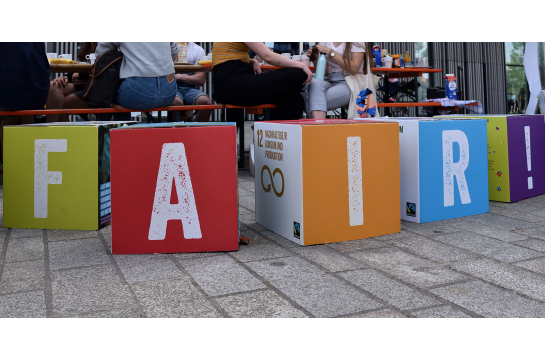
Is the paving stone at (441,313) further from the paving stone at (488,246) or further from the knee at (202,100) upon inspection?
the knee at (202,100)

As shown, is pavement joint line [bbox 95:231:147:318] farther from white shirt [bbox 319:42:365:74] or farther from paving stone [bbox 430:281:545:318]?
white shirt [bbox 319:42:365:74]

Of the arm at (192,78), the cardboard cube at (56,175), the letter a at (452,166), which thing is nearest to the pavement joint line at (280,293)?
the cardboard cube at (56,175)

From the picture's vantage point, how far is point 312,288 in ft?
5.00

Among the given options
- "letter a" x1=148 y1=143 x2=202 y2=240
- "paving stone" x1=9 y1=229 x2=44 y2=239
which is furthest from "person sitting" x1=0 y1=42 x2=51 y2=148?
"letter a" x1=148 y1=143 x2=202 y2=240

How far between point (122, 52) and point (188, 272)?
228cm

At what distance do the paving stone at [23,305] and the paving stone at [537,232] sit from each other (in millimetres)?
1879

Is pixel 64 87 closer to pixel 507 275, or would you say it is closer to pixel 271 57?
pixel 271 57

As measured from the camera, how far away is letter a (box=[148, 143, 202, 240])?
→ 1914mm

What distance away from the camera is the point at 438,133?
2.40 m

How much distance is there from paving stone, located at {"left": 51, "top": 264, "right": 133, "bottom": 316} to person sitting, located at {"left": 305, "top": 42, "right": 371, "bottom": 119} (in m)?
2.68

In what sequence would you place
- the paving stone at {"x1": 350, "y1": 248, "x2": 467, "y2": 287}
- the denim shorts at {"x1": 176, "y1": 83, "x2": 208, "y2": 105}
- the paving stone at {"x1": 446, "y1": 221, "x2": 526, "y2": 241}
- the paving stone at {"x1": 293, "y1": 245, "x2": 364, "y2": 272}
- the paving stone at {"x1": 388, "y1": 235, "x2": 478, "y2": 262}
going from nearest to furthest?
the paving stone at {"x1": 350, "y1": 248, "x2": 467, "y2": 287}
the paving stone at {"x1": 293, "y1": 245, "x2": 364, "y2": 272}
the paving stone at {"x1": 388, "y1": 235, "x2": 478, "y2": 262}
the paving stone at {"x1": 446, "y1": 221, "x2": 526, "y2": 241}
the denim shorts at {"x1": 176, "y1": 83, "x2": 208, "y2": 105}

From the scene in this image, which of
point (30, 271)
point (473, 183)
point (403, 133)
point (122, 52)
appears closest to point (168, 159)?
point (30, 271)

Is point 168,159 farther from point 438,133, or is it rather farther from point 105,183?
point 438,133

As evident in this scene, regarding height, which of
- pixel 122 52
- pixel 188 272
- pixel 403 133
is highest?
pixel 122 52
